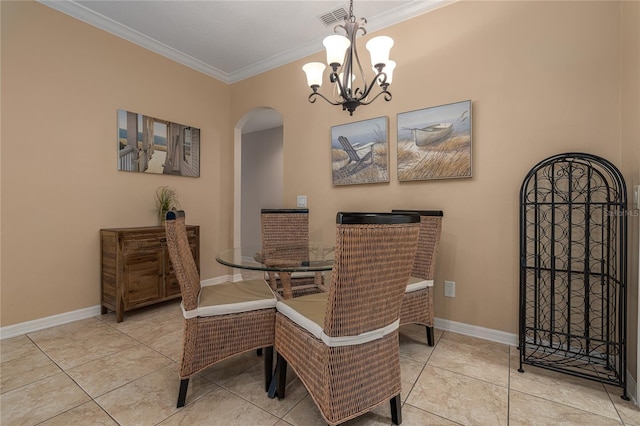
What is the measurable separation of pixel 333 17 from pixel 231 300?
2.62 metres

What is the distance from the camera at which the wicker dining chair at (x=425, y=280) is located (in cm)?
207

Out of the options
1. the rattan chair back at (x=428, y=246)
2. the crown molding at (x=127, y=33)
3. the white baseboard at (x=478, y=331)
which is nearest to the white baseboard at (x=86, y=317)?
the white baseboard at (x=478, y=331)

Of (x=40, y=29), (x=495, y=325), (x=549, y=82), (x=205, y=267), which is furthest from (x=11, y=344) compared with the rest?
(x=549, y=82)

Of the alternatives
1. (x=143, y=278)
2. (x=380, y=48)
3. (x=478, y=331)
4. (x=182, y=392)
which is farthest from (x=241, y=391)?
(x=380, y=48)

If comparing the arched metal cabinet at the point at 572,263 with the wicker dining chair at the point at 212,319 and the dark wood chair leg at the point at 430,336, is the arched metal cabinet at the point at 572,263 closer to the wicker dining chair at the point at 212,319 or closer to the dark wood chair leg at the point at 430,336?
the dark wood chair leg at the point at 430,336

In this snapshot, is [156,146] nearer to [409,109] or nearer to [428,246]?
[409,109]

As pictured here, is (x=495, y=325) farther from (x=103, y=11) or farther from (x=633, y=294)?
(x=103, y=11)

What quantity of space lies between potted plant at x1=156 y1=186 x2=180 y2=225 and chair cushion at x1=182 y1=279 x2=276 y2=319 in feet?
5.91

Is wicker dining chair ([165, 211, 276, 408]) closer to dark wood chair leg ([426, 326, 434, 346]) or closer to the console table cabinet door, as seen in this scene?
dark wood chair leg ([426, 326, 434, 346])

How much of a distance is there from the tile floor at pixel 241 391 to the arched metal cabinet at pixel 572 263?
204 mm

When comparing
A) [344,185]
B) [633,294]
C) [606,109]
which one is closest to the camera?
[633,294]

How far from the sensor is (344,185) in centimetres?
301

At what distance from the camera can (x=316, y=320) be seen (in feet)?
4.25

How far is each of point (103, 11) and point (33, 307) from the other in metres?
2.69
